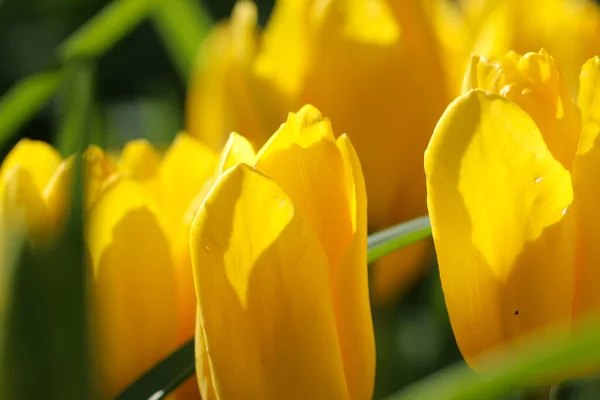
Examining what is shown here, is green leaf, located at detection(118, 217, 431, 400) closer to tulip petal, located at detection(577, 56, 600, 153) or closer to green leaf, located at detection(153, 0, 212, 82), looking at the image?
tulip petal, located at detection(577, 56, 600, 153)

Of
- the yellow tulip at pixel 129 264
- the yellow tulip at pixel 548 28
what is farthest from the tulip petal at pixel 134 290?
the yellow tulip at pixel 548 28

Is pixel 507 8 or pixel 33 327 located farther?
pixel 507 8

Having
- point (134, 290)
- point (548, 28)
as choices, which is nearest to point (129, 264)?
point (134, 290)

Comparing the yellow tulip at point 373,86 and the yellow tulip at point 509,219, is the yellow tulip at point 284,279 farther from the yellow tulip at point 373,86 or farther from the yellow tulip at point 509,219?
the yellow tulip at point 373,86

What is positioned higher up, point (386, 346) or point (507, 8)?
point (507, 8)

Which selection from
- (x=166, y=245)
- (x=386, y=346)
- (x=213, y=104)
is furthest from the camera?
(x=213, y=104)

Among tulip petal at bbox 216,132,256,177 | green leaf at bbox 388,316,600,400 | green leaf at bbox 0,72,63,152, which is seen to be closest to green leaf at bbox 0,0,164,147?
green leaf at bbox 0,72,63,152

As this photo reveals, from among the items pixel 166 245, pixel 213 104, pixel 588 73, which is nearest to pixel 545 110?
pixel 588 73

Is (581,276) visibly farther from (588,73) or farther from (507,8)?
(507,8)
